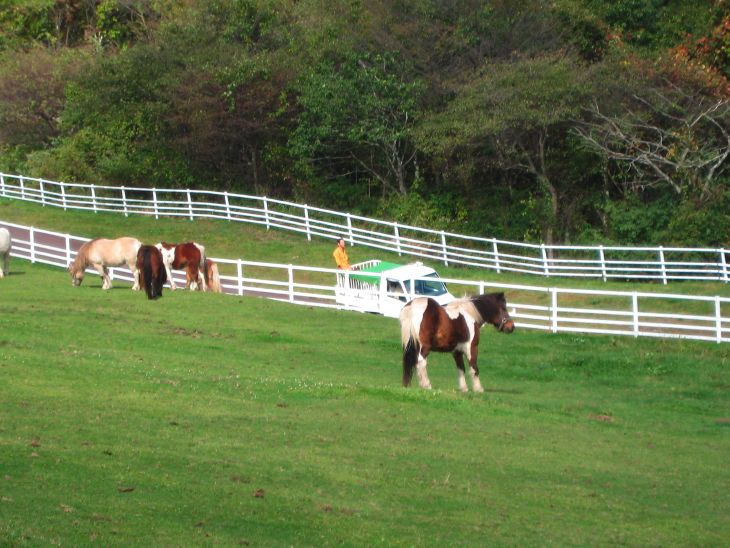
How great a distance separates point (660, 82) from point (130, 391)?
3188cm

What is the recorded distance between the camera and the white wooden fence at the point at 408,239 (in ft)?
122

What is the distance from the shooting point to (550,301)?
109ft

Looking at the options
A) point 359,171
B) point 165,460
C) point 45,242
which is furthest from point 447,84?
point 165,460

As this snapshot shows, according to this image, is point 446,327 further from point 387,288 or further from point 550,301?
point 550,301

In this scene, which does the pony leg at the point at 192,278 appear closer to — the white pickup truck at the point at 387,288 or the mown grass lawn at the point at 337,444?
the white pickup truck at the point at 387,288

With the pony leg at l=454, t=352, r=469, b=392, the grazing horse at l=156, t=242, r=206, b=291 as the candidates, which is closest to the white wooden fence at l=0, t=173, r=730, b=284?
the grazing horse at l=156, t=242, r=206, b=291

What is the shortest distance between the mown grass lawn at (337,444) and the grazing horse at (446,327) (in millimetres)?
652

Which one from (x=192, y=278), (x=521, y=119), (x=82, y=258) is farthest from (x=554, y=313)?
(x=521, y=119)

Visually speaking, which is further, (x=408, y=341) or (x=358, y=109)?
(x=358, y=109)

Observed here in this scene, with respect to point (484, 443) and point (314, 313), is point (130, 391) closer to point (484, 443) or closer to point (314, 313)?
point (484, 443)

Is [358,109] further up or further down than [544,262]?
further up

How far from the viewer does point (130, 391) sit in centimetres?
1647

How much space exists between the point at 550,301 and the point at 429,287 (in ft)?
18.4

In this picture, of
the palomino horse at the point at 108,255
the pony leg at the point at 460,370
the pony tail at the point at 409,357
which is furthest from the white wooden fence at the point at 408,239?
the pony tail at the point at 409,357
